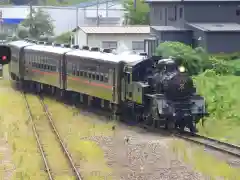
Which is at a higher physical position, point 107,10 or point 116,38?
point 107,10

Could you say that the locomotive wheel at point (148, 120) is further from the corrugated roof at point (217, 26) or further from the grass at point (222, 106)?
the corrugated roof at point (217, 26)

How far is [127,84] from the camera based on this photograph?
21.2 m

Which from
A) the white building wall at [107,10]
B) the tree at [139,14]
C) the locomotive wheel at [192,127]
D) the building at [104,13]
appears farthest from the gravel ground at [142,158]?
the white building wall at [107,10]

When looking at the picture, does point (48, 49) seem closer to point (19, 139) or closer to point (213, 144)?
point (19, 139)

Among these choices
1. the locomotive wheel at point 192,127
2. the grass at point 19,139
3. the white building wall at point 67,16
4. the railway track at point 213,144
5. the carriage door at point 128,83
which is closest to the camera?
the grass at point 19,139

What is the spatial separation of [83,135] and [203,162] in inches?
224

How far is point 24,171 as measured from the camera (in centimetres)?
1448

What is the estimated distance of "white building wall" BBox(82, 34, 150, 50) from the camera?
55906mm

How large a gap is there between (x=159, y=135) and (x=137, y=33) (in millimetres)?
37823

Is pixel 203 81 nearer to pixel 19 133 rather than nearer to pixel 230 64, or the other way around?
pixel 230 64

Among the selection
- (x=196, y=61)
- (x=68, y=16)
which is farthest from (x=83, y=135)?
(x=68, y=16)

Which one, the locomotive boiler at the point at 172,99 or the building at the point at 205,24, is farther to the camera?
the building at the point at 205,24

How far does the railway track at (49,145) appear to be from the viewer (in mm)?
14195

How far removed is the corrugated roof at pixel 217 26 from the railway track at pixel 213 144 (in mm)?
23223
